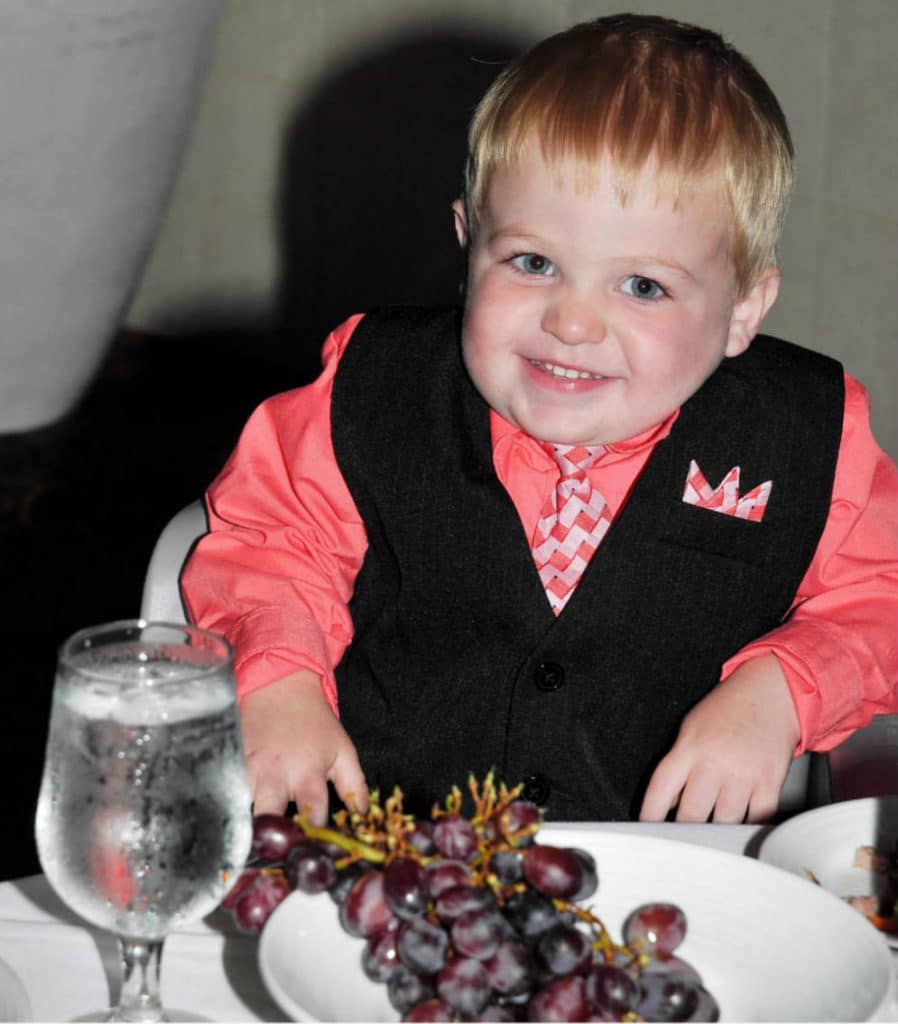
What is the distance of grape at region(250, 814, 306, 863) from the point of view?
0.80m

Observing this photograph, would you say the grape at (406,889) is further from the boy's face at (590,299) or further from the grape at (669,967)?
the boy's face at (590,299)

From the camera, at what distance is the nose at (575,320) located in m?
1.26

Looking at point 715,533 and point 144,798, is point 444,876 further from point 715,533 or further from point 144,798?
point 715,533

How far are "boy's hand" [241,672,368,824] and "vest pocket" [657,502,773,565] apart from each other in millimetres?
334

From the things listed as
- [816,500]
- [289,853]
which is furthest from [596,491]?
[289,853]

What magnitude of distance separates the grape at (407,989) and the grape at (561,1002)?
5cm

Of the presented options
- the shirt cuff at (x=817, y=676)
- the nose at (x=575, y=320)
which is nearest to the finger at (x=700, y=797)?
the shirt cuff at (x=817, y=676)

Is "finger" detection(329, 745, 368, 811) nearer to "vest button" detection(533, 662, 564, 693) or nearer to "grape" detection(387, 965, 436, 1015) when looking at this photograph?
"vest button" detection(533, 662, 564, 693)

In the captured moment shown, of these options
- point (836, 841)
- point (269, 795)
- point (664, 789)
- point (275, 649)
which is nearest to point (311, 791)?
point (269, 795)

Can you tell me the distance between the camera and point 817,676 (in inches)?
50.3

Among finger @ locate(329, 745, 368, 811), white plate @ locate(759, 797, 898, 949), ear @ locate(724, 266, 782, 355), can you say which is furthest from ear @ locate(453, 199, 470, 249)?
white plate @ locate(759, 797, 898, 949)

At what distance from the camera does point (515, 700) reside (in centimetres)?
138

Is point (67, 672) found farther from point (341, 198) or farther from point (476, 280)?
point (341, 198)

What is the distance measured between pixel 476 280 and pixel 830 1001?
2.29 feet
